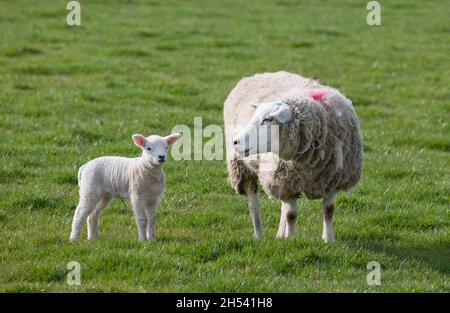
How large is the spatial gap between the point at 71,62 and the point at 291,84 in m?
8.05

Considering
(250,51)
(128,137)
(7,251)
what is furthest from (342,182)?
(250,51)

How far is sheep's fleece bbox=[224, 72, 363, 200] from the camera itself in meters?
→ 7.57

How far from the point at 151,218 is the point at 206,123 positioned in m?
4.89

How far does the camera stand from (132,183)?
24.8 ft

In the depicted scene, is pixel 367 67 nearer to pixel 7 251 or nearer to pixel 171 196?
pixel 171 196

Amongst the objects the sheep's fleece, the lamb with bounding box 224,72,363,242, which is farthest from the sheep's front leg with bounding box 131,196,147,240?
the sheep's fleece

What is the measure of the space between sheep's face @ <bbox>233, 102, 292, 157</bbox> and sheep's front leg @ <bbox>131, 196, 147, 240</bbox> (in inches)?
38.2

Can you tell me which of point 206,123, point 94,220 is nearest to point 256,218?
point 94,220

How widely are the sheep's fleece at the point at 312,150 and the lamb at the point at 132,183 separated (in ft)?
3.13

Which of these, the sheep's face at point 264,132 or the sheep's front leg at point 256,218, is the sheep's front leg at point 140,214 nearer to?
the sheep's face at point 264,132

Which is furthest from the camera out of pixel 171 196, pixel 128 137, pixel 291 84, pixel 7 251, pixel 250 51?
pixel 250 51

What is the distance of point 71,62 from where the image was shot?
51.8 ft

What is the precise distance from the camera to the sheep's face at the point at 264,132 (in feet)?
23.9

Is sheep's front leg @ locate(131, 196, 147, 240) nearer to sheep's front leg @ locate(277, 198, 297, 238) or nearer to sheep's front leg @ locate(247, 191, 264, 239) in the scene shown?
sheep's front leg @ locate(247, 191, 264, 239)
